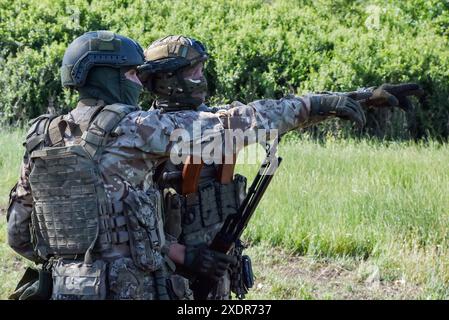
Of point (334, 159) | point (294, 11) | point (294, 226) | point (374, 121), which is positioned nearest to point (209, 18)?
point (294, 11)

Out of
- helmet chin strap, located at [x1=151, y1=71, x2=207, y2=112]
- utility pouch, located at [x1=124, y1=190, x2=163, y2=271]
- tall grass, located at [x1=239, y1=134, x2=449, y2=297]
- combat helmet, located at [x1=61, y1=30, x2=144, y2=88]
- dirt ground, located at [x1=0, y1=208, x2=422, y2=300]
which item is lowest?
dirt ground, located at [x1=0, y1=208, x2=422, y2=300]

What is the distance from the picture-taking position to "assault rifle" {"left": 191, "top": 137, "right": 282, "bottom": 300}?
5.09 metres

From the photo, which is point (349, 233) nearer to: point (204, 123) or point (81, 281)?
point (204, 123)

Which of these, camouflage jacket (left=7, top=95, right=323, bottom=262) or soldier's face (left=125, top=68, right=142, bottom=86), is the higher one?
soldier's face (left=125, top=68, right=142, bottom=86)

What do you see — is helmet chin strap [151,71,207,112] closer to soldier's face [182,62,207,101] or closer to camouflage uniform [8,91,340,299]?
soldier's face [182,62,207,101]

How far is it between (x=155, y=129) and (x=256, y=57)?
25.2 feet

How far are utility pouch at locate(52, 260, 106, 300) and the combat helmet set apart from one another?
0.85 metres

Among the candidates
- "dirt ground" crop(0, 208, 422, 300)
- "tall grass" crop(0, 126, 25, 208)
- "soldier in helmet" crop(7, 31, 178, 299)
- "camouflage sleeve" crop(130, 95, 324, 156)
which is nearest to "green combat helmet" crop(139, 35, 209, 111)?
"soldier in helmet" crop(7, 31, 178, 299)

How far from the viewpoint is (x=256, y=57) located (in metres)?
11.9

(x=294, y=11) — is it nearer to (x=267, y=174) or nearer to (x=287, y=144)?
(x=287, y=144)

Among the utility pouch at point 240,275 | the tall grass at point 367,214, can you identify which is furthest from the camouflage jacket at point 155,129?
the tall grass at point 367,214

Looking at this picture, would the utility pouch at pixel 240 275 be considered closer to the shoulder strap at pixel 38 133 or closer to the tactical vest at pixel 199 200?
the tactical vest at pixel 199 200

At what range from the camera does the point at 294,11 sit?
13.6m
